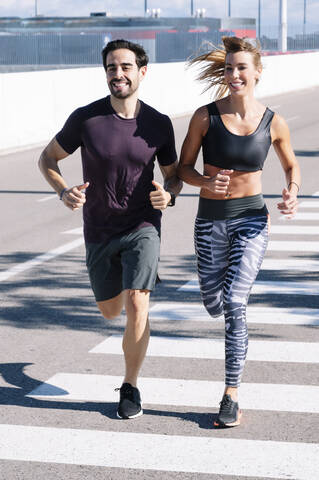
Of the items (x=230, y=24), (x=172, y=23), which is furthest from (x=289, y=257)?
(x=230, y=24)

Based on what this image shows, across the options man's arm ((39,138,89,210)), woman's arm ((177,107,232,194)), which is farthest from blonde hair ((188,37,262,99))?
man's arm ((39,138,89,210))

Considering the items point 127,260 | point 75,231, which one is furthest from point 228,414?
point 75,231

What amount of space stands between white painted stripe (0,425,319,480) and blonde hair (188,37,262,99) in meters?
1.96

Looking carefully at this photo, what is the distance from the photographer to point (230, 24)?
96.7 m

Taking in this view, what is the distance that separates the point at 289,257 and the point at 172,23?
8288 cm

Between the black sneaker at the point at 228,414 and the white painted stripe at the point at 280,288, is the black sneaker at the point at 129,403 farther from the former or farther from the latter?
the white painted stripe at the point at 280,288

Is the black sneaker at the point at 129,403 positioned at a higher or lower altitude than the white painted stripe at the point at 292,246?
higher

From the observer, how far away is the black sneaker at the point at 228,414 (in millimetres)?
5426

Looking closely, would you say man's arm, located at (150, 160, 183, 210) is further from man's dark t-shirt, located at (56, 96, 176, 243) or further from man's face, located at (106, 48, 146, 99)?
man's face, located at (106, 48, 146, 99)

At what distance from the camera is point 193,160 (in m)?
5.80

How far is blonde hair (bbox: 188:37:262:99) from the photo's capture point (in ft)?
18.5

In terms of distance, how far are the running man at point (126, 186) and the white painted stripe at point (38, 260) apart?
3828 mm

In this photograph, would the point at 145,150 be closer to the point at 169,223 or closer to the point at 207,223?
the point at 207,223

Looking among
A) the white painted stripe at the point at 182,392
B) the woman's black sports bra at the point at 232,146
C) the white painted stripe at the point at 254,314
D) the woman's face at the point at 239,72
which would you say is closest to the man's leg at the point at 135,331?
the white painted stripe at the point at 182,392
